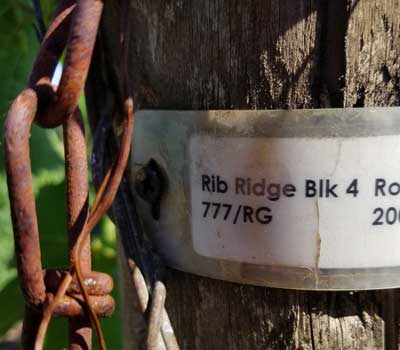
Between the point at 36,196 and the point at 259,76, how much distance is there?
→ 0.60 meters

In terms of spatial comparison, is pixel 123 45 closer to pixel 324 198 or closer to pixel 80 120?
pixel 80 120

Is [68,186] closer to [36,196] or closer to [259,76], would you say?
[259,76]

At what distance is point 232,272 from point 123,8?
0.95 ft

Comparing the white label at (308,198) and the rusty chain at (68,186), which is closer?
the rusty chain at (68,186)

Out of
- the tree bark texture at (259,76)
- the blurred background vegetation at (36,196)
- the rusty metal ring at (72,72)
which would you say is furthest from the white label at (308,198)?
the blurred background vegetation at (36,196)

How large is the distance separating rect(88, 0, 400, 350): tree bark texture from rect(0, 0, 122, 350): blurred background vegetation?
16.4 inches

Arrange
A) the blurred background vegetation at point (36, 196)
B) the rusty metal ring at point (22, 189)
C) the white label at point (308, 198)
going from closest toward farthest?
1. the rusty metal ring at point (22, 189)
2. the white label at point (308, 198)
3. the blurred background vegetation at point (36, 196)

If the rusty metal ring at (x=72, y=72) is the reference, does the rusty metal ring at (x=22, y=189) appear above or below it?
below

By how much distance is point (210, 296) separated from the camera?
2.56 ft

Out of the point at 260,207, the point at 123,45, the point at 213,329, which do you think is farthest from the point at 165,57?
the point at 213,329

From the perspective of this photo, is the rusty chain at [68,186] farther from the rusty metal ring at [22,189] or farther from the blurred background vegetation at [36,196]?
the blurred background vegetation at [36,196]

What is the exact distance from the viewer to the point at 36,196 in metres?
1.19

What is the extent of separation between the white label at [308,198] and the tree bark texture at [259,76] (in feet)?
0.15

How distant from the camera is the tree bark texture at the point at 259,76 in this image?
68cm
